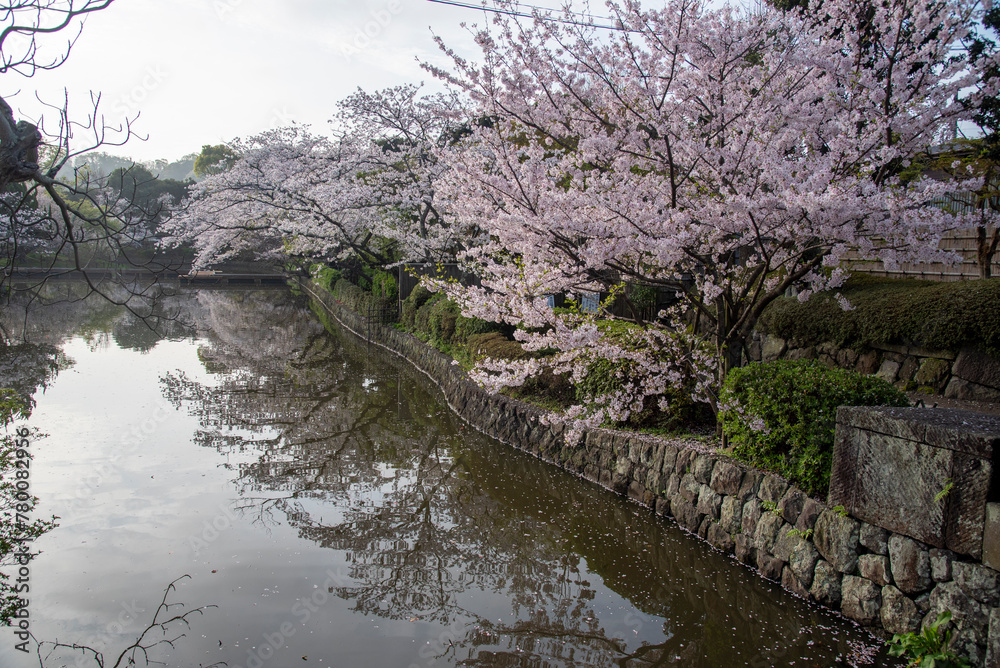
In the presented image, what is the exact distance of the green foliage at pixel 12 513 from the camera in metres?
4.60

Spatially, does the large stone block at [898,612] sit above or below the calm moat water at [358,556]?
above

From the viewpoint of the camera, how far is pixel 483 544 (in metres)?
5.79

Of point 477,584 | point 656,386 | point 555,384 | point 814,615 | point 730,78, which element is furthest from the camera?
point 555,384

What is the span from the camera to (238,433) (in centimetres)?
878

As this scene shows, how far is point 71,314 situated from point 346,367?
45.0 feet

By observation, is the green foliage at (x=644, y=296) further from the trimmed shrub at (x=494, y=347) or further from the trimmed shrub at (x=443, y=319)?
the trimmed shrub at (x=443, y=319)

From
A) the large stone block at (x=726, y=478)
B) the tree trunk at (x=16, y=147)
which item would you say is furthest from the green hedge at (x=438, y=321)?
the tree trunk at (x=16, y=147)

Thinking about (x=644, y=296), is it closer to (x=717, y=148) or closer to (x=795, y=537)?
(x=717, y=148)

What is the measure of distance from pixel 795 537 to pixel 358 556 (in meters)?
3.63

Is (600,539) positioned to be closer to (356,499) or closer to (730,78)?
(356,499)

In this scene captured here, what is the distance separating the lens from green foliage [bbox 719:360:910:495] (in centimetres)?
477

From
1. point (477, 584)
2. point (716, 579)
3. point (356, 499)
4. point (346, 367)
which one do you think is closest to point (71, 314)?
point (346, 367)

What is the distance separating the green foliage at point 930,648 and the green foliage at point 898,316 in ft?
10.1

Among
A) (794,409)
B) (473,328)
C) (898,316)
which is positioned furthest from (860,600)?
(473,328)
